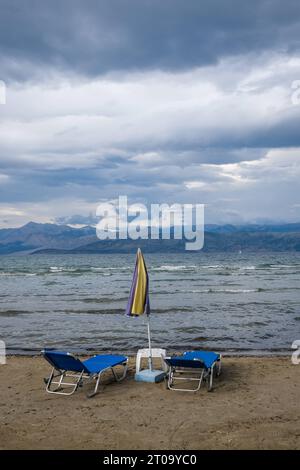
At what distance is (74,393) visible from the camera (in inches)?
373

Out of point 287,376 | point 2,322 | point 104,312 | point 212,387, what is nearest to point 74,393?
point 212,387

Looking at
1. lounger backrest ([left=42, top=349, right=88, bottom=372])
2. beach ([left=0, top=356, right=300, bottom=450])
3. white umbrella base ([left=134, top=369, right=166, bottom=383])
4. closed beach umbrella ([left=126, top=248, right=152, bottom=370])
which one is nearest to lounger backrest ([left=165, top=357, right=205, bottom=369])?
beach ([left=0, top=356, right=300, bottom=450])

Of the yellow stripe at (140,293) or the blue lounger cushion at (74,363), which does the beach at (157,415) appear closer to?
the blue lounger cushion at (74,363)

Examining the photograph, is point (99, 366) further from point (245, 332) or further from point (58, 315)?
point (58, 315)

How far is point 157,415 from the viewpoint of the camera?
310 inches

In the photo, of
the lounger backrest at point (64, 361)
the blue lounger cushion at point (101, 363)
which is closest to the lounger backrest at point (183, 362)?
the blue lounger cushion at point (101, 363)

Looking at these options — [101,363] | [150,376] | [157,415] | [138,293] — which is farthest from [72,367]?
[157,415]

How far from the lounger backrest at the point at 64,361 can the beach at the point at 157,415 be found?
0.59 m

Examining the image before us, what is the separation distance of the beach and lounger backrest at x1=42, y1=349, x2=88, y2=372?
0.59m

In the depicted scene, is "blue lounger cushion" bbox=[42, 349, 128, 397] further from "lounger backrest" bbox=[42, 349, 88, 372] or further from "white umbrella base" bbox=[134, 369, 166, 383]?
"white umbrella base" bbox=[134, 369, 166, 383]

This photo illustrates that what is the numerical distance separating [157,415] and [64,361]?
8.01 feet

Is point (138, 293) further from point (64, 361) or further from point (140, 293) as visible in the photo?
point (64, 361)

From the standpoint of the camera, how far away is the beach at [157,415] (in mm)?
6734
